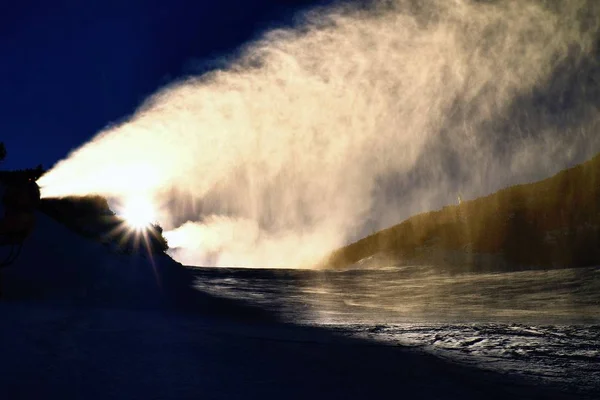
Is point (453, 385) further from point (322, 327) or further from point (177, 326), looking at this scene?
point (177, 326)

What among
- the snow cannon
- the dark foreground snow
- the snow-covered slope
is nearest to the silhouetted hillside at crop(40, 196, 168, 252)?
the snow-covered slope

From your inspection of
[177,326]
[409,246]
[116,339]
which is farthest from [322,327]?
[409,246]

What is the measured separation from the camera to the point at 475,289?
63.8 feet

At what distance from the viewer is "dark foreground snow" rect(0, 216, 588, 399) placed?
4.16 metres

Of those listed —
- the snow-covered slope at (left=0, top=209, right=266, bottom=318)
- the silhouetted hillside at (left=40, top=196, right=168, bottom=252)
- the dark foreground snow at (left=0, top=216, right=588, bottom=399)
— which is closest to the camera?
the dark foreground snow at (left=0, top=216, right=588, bottom=399)

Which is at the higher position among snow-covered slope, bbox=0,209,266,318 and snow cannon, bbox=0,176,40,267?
snow cannon, bbox=0,176,40,267

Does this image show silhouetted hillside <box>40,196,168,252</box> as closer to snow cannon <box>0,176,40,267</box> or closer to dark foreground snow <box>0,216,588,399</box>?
dark foreground snow <box>0,216,588,399</box>

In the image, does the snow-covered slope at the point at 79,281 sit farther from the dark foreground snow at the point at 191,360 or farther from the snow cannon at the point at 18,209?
the snow cannon at the point at 18,209

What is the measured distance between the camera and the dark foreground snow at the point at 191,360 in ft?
13.7

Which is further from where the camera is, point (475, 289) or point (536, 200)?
point (536, 200)

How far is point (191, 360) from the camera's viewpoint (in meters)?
5.13

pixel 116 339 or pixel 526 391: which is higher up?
pixel 116 339

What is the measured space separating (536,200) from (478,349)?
6668 cm

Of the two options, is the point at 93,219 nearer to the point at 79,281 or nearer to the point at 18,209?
the point at 79,281
